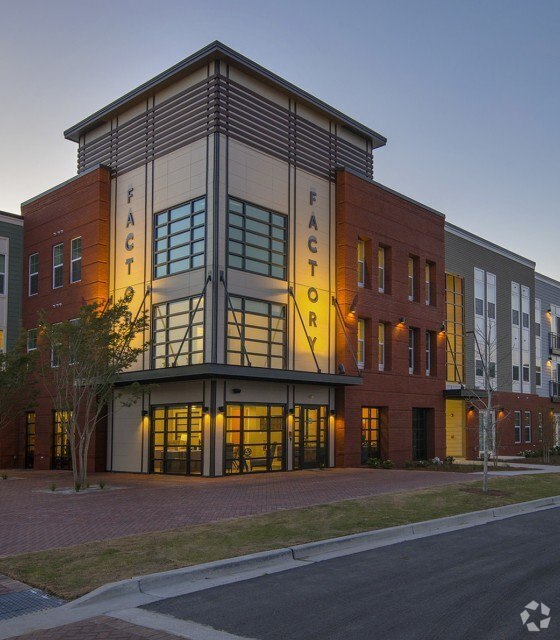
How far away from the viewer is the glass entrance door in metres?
28.9

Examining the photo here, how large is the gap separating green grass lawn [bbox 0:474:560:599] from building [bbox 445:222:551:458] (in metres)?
19.5

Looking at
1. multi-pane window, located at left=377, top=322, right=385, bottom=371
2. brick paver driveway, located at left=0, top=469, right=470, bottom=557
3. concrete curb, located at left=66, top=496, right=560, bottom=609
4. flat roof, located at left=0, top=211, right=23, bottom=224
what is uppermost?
flat roof, located at left=0, top=211, right=23, bottom=224

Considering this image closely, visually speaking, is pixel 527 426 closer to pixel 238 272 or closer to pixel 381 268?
pixel 381 268

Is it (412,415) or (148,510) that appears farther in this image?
(412,415)

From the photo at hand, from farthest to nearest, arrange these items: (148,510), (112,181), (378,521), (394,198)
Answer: (394,198) → (112,181) → (148,510) → (378,521)

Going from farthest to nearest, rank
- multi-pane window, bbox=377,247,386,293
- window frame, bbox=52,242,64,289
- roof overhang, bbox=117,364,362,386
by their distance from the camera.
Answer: multi-pane window, bbox=377,247,386,293
window frame, bbox=52,242,64,289
roof overhang, bbox=117,364,362,386

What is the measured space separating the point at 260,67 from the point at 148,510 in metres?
18.4

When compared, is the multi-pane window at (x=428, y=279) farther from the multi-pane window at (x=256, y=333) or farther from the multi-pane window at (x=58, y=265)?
the multi-pane window at (x=58, y=265)

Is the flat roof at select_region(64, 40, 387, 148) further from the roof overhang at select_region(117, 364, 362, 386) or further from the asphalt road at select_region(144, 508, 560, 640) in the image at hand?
the asphalt road at select_region(144, 508, 560, 640)

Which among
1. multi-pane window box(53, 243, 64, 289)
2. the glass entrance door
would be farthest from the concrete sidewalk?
multi-pane window box(53, 243, 64, 289)

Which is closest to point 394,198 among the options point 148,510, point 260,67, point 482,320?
point 260,67

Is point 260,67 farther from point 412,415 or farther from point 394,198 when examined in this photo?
point 412,415

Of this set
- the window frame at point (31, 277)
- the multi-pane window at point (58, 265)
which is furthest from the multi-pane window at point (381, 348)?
the window frame at point (31, 277)

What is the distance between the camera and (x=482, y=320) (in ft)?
141
